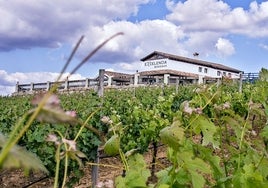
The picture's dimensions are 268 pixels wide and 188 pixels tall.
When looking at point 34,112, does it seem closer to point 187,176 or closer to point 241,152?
point 187,176

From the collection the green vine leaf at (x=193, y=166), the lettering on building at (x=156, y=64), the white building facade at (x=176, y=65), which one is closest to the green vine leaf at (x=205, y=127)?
the green vine leaf at (x=193, y=166)

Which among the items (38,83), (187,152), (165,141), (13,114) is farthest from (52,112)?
(38,83)

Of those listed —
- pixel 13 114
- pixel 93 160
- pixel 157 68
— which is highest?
pixel 157 68

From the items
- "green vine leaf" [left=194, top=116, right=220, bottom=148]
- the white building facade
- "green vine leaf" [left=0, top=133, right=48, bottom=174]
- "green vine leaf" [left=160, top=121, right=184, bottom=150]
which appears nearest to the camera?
"green vine leaf" [left=0, top=133, right=48, bottom=174]

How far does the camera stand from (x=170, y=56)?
61281 mm

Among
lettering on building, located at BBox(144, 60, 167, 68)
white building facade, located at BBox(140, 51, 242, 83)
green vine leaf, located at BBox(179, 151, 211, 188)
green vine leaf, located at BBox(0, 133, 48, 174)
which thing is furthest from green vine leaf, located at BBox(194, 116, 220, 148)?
lettering on building, located at BBox(144, 60, 167, 68)

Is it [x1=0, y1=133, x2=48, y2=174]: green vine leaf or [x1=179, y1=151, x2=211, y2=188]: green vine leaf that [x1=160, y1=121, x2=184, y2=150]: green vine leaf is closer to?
[x1=179, y1=151, x2=211, y2=188]: green vine leaf

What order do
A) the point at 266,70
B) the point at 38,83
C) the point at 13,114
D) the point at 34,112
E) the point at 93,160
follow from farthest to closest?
the point at 38,83
the point at 13,114
the point at 93,160
the point at 266,70
the point at 34,112

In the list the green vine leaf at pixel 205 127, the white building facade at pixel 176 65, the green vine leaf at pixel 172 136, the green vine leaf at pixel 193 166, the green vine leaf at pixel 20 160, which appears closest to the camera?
the green vine leaf at pixel 20 160

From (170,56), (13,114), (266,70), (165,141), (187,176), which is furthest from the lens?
(170,56)

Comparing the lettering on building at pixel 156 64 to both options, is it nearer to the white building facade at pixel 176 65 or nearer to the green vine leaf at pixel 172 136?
the white building facade at pixel 176 65

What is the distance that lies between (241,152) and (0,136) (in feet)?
4.65

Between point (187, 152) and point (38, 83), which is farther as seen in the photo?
point (38, 83)

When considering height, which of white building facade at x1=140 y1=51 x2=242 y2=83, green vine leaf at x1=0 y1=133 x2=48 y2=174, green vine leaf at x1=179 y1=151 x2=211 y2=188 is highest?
white building facade at x1=140 y1=51 x2=242 y2=83
